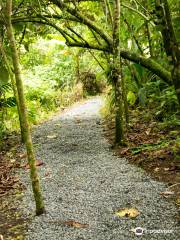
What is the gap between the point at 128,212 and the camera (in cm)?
350

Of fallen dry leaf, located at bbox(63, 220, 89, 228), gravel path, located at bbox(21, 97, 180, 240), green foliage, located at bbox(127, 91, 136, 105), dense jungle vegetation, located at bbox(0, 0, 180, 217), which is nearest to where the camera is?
gravel path, located at bbox(21, 97, 180, 240)

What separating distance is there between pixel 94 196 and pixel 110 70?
3353mm

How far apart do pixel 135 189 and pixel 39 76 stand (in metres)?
11.9

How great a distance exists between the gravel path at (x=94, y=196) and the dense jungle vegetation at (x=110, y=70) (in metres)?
0.29

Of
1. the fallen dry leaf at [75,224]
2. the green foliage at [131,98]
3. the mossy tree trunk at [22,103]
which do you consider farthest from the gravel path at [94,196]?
the green foliage at [131,98]

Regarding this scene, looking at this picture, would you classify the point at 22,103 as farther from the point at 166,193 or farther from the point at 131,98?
the point at 131,98

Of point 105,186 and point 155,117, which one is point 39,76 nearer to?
point 155,117

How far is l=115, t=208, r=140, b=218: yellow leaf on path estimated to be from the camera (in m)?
3.44

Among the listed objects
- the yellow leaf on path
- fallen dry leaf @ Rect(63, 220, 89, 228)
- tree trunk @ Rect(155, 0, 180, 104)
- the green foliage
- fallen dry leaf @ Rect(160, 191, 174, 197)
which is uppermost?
tree trunk @ Rect(155, 0, 180, 104)

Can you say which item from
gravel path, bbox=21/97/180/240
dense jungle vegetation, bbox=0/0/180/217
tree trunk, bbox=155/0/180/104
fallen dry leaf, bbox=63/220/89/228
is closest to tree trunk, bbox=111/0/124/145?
dense jungle vegetation, bbox=0/0/180/217

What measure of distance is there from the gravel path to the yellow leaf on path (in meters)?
0.05

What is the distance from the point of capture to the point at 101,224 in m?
3.33

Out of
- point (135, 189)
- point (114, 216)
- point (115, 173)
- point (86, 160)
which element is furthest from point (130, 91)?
point (114, 216)

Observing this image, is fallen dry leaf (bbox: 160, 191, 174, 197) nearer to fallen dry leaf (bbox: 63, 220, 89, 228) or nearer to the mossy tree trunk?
fallen dry leaf (bbox: 63, 220, 89, 228)
